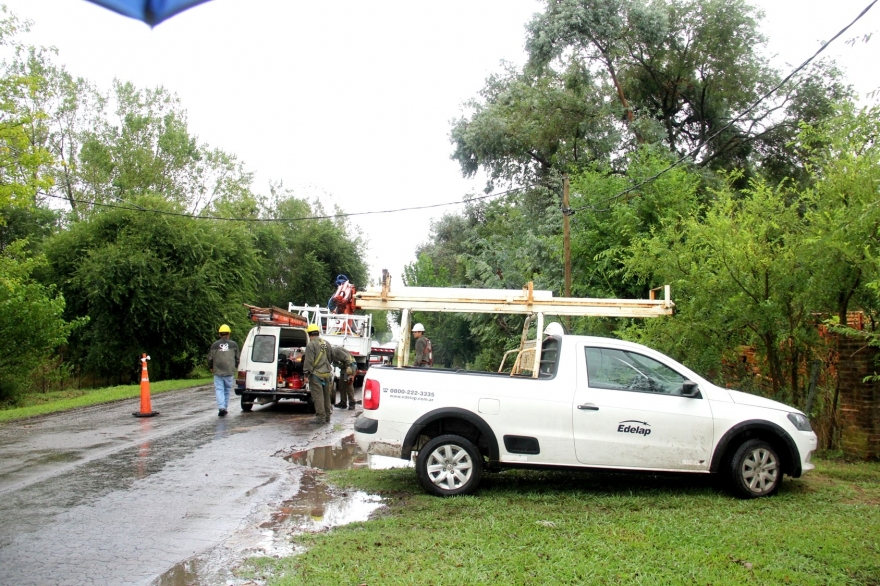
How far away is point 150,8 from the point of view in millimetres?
1979

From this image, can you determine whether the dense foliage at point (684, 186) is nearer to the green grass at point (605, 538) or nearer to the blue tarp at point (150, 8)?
the green grass at point (605, 538)

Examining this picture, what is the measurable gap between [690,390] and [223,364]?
10130 mm

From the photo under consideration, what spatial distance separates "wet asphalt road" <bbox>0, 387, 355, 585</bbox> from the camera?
18.3 feet

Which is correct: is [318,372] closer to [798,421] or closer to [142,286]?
[798,421]

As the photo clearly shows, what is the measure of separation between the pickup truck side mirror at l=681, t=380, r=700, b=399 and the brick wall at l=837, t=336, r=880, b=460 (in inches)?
122

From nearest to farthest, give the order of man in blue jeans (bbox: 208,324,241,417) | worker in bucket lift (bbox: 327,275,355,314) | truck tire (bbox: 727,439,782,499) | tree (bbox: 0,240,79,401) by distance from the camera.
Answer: truck tire (bbox: 727,439,782,499)
man in blue jeans (bbox: 208,324,241,417)
tree (bbox: 0,240,79,401)
worker in bucket lift (bbox: 327,275,355,314)

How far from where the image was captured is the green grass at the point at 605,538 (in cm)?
502

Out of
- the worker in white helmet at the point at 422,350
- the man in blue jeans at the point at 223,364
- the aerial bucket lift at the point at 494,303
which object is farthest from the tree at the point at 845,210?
the man in blue jeans at the point at 223,364

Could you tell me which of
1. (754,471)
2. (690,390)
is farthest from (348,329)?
(754,471)

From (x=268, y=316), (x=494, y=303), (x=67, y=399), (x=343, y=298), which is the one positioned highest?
(x=343, y=298)

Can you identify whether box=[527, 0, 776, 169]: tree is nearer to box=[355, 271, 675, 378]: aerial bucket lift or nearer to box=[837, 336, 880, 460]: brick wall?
box=[837, 336, 880, 460]: brick wall

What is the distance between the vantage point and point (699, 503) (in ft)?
23.8

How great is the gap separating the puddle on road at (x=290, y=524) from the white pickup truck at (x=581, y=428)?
2.27ft

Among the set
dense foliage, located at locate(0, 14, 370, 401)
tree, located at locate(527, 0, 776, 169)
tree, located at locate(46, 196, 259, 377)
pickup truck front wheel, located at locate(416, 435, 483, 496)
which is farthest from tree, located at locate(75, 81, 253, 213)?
pickup truck front wheel, located at locate(416, 435, 483, 496)
